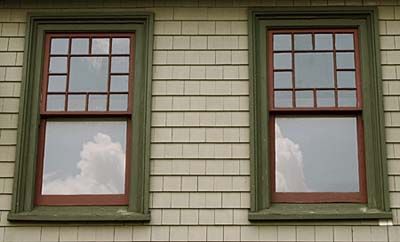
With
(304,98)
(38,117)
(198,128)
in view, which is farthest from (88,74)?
(304,98)

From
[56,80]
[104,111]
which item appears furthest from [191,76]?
[56,80]

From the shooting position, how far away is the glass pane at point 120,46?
8.06 meters

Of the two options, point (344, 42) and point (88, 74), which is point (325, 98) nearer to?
point (344, 42)

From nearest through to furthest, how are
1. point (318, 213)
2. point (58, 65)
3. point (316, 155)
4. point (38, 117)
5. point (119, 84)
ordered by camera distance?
point (318, 213) → point (316, 155) → point (38, 117) → point (119, 84) → point (58, 65)

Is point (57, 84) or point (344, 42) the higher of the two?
point (344, 42)

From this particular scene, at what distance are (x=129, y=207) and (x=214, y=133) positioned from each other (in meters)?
1.23

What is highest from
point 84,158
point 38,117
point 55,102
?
point 55,102

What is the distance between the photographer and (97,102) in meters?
7.90

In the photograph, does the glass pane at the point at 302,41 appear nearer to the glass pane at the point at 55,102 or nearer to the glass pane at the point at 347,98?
the glass pane at the point at 347,98

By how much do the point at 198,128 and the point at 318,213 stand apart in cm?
159

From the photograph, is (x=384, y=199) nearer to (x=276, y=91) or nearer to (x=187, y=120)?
(x=276, y=91)

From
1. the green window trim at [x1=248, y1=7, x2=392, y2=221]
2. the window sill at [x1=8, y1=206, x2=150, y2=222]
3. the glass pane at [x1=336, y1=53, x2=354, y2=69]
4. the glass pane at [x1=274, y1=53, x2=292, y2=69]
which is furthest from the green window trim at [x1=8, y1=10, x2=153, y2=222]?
the glass pane at [x1=336, y1=53, x2=354, y2=69]

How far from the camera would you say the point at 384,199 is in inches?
292

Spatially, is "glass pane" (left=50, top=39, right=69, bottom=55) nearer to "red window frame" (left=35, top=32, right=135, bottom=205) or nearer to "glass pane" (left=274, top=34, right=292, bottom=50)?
"red window frame" (left=35, top=32, right=135, bottom=205)
